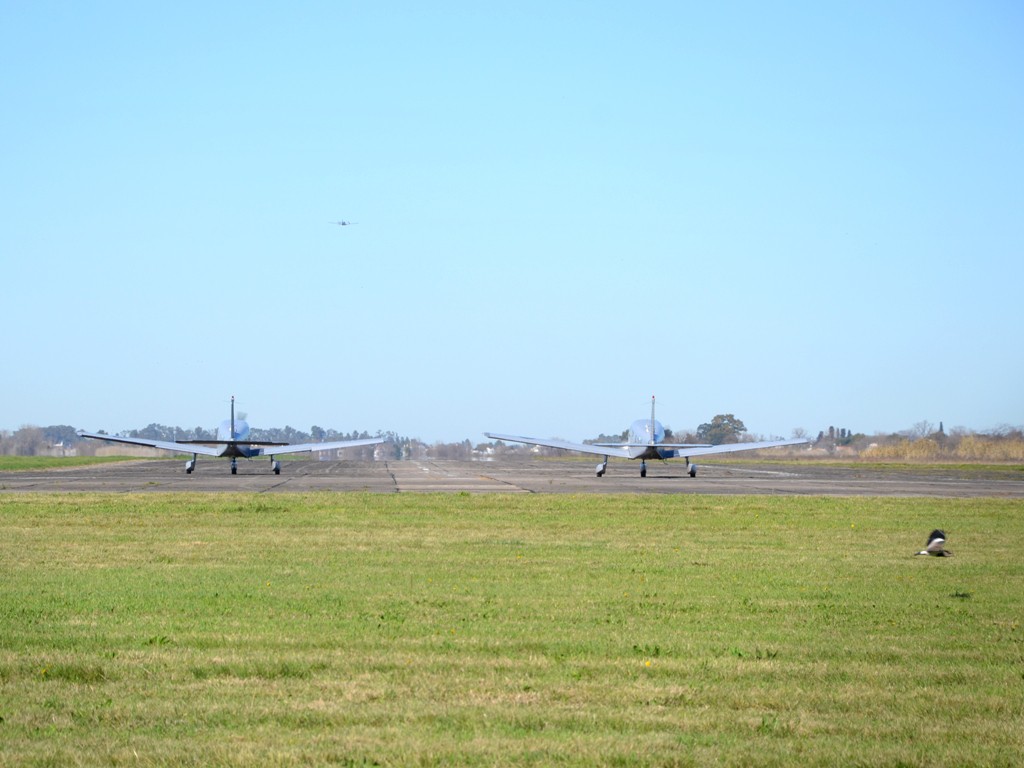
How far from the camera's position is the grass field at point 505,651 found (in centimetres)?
670

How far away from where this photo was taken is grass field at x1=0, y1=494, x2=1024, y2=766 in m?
6.70

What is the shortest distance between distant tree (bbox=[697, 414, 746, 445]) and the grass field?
544 ft

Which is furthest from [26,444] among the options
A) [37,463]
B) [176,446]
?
[176,446]

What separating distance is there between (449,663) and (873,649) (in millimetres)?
3734

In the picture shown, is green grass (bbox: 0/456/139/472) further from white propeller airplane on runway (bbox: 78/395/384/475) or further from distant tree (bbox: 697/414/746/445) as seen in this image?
distant tree (bbox: 697/414/746/445)

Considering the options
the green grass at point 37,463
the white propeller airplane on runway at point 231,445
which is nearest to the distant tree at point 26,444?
the green grass at point 37,463

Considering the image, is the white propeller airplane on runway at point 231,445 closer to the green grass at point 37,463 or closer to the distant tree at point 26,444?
the green grass at point 37,463

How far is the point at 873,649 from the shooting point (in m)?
9.52

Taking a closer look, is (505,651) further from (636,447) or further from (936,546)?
(636,447)

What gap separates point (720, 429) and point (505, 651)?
18159 cm

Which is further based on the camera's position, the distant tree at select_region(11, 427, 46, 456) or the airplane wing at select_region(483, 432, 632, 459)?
the distant tree at select_region(11, 427, 46, 456)

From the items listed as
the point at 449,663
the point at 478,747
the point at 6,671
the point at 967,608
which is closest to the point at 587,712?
the point at 478,747

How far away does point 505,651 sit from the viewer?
9.34m

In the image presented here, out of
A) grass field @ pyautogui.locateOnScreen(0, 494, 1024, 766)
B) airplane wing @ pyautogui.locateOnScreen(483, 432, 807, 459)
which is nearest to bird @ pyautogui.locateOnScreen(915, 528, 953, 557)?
grass field @ pyautogui.locateOnScreen(0, 494, 1024, 766)
